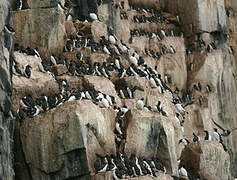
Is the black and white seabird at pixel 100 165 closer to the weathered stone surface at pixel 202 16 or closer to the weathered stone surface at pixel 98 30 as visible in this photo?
the weathered stone surface at pixel 98 30

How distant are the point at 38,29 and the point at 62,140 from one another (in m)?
8.60

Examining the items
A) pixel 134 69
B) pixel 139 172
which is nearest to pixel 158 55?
pixel 134 69

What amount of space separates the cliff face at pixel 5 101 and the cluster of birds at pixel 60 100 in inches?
75.1

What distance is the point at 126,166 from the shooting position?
30484 mm

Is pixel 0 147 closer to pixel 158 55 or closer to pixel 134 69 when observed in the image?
pixel 134 69

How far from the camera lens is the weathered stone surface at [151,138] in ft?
106

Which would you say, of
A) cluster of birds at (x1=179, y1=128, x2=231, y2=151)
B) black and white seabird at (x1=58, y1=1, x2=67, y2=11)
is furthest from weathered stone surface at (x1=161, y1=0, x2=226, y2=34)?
black and white seabird at (x1=58, y1=1, x2=67, y2=11)

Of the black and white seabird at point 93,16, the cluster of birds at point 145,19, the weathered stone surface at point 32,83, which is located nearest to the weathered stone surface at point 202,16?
the cluster of birds at point 145,19

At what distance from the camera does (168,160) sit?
33.1 meters

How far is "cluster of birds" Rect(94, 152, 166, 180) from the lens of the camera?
98.0 ft

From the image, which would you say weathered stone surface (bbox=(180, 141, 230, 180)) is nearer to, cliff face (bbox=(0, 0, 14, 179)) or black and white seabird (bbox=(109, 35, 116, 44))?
black and white seabird (bbox=(109, 35, 116, 44))

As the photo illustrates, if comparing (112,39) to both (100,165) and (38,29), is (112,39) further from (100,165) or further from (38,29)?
(100,165)

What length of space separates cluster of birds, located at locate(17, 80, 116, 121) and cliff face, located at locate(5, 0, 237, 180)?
138mm

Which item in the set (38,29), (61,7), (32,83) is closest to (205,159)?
(32,83)
